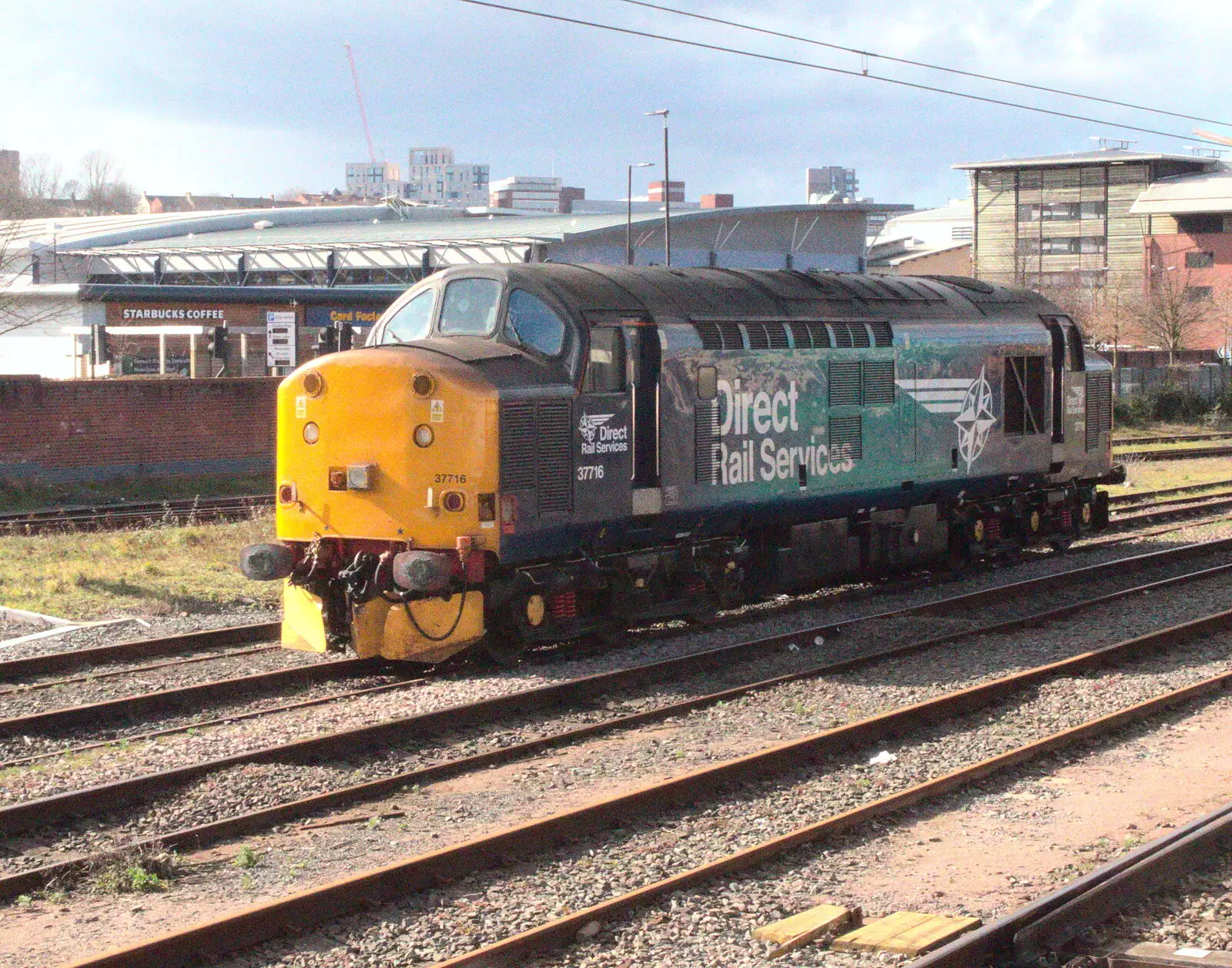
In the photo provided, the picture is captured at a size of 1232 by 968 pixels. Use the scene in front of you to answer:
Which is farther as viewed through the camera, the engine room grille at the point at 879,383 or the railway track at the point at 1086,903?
the engine room grille at the point at 879,383

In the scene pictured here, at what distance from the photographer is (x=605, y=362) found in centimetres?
1312

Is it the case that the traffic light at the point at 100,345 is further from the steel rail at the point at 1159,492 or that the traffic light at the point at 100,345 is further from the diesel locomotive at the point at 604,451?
the diesel locomotive at the point at 604,451

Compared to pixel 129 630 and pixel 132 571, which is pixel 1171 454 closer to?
pixel 132 571

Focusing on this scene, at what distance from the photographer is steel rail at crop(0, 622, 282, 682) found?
42.1 ft

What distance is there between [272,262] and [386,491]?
177 ft

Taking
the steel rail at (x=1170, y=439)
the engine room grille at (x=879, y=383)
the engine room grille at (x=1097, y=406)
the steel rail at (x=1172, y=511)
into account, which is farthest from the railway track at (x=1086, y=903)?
the steel rail at (x=1170, y=439)

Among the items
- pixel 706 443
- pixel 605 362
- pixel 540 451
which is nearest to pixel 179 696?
pixel 540 451

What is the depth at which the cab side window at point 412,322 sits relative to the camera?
13.6 meters

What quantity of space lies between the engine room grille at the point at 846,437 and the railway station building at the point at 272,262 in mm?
19554

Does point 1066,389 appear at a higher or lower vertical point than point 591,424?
higher

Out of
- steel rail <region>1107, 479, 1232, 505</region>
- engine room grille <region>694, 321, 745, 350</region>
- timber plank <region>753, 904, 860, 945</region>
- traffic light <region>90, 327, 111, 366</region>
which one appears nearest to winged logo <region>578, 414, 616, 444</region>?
engine room grille <region>694, 321, 745, 350</region>

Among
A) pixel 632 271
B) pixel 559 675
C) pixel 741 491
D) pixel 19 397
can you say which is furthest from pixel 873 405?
pixel 19 397

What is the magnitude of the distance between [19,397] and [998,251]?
6195 centimetres

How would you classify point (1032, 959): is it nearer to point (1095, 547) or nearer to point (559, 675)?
point (559, 675)
